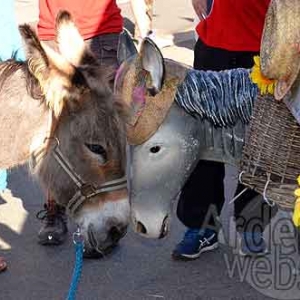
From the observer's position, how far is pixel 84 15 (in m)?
4.29

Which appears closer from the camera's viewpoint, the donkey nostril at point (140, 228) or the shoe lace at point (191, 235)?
the donkey nostril at point (140, 228)

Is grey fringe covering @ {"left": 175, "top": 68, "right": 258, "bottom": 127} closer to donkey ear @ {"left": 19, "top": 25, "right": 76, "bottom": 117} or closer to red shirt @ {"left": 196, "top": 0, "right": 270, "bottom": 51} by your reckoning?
red shirt @ {"left": 196, "top": 0, "right": 270, "bottom": 51}

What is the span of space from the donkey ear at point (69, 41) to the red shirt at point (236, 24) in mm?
1080

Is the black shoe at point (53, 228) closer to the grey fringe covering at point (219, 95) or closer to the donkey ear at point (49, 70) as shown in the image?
the grey fringe covering at point (219, 95)

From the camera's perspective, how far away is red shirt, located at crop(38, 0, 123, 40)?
427 cm

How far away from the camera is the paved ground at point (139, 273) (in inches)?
175

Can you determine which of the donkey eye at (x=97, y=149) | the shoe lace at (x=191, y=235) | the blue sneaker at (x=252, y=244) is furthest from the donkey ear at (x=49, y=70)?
the blue sneaker at (x=252, y=244)

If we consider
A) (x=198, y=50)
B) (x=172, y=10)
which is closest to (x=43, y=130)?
(x=198, y=50)

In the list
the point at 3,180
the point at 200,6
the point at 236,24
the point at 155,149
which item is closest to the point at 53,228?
the point at 3,180

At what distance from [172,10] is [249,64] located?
999 cm

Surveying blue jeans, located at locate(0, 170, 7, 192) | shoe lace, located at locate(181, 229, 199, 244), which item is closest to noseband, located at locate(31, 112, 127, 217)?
shoe lace, located at locate(181, 229, 199, 244)

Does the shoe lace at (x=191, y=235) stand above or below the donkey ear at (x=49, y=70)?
below

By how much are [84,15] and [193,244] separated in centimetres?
158

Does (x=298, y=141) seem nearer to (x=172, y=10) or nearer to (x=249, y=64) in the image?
(x=249, y=64)
